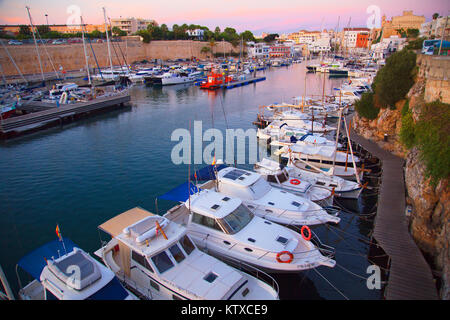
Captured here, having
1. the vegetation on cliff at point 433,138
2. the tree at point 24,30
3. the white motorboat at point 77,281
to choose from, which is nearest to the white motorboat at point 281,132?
the vegetation on cliff at point 433,138

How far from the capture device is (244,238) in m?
13.1

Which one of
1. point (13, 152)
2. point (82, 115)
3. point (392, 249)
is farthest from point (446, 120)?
point (82, 115)

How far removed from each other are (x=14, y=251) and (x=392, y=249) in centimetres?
2055

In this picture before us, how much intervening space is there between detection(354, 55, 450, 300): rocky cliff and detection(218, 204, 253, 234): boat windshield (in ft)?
27.0

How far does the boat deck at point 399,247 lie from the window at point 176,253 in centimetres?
835

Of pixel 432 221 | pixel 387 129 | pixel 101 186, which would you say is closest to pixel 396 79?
pixel 387 129

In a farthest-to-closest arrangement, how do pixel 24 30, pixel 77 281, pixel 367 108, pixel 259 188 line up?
pixel 24 30, pixel 367 108, pixel 259 188, pixel 77 281

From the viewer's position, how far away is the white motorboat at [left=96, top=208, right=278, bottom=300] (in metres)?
10.2

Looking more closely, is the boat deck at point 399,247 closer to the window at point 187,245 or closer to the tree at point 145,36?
the window at point 187,245

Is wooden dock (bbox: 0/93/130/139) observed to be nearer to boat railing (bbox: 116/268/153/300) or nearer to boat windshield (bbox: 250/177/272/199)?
boat railing (bbox: 116/268/153/300)

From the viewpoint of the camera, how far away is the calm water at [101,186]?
48.1 feet

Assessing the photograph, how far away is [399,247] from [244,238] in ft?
24.9

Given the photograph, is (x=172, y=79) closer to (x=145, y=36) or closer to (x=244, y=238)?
(x=145, y=36)

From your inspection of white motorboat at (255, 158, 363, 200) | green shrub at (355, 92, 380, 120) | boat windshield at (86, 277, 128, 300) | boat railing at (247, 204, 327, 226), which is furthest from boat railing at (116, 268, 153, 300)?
green shrub at (355, 92, 380, 120)
